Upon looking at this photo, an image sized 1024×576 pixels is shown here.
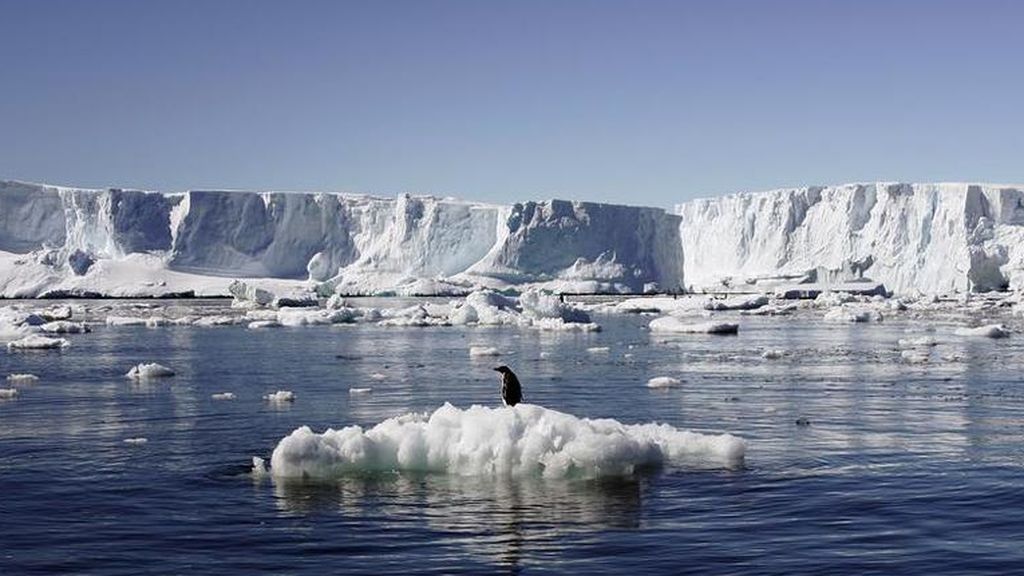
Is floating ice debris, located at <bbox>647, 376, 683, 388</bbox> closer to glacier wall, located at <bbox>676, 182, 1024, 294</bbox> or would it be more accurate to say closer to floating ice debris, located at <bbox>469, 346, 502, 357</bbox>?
floating ice debris, located at <bbox>469, 346, 502, 357</bbox>

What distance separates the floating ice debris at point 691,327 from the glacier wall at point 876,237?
49.9m

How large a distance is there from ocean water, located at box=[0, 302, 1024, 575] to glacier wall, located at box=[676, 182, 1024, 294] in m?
73.6

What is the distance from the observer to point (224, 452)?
1516cm

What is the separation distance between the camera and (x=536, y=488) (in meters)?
12.4

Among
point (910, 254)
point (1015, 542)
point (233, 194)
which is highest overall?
point (233, 194)

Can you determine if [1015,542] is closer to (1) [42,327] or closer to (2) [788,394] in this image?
(2) [788,394]

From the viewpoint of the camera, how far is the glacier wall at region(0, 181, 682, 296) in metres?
107

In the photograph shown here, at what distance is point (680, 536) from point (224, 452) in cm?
705

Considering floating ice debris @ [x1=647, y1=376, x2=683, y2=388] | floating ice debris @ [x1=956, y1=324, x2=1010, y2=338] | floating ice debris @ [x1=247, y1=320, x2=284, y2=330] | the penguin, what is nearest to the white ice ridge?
the penguin

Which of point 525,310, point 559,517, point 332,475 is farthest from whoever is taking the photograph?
point 525,310

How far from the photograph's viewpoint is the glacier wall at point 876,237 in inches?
3787

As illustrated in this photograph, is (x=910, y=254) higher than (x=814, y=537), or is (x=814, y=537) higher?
(x=910, y=254)

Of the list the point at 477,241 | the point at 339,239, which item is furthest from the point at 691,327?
the point at 339,239

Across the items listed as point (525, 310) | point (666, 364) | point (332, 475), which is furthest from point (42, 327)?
point (332, 475)
